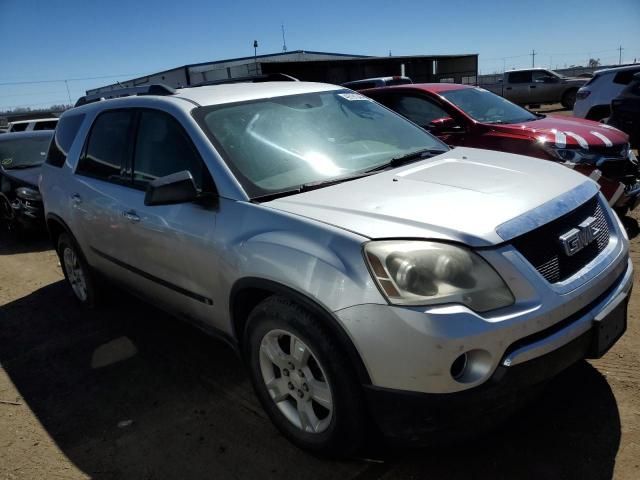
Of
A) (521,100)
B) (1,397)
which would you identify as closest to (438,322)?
(1,397)

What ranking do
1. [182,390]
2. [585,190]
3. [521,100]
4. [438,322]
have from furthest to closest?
[521,100], [182,390], [585,190], [438,322]

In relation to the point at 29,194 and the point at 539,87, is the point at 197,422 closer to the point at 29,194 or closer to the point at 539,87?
the point at 29,194

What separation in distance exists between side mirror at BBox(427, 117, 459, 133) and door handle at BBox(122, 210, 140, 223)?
12.3 ft

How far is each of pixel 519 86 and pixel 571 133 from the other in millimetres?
18296

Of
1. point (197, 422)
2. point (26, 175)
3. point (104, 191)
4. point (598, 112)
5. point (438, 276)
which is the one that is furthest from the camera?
point (598, 112)

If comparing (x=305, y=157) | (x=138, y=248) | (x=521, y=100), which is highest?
(x=305, y=157)

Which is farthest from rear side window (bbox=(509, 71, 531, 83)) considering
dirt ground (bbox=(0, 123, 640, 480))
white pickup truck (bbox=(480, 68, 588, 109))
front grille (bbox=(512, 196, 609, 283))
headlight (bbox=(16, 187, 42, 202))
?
front grille (bbox=(512, 196, 609, 283))

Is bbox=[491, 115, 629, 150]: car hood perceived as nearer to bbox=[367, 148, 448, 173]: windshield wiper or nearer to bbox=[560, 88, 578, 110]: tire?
bbox=[367, 148, 448, 173]: windshield wiper

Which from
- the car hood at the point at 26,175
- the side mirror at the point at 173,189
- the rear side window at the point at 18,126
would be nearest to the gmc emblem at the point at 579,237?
the side mirror at the point at 173,189

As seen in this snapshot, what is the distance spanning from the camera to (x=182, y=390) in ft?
10.5

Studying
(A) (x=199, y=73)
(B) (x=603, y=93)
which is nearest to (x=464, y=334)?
(B) (x=603, y=93)

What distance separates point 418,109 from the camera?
638 cm

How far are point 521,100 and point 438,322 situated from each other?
886 inches

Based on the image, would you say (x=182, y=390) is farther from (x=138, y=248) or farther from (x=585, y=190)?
(x=585, y=190)
